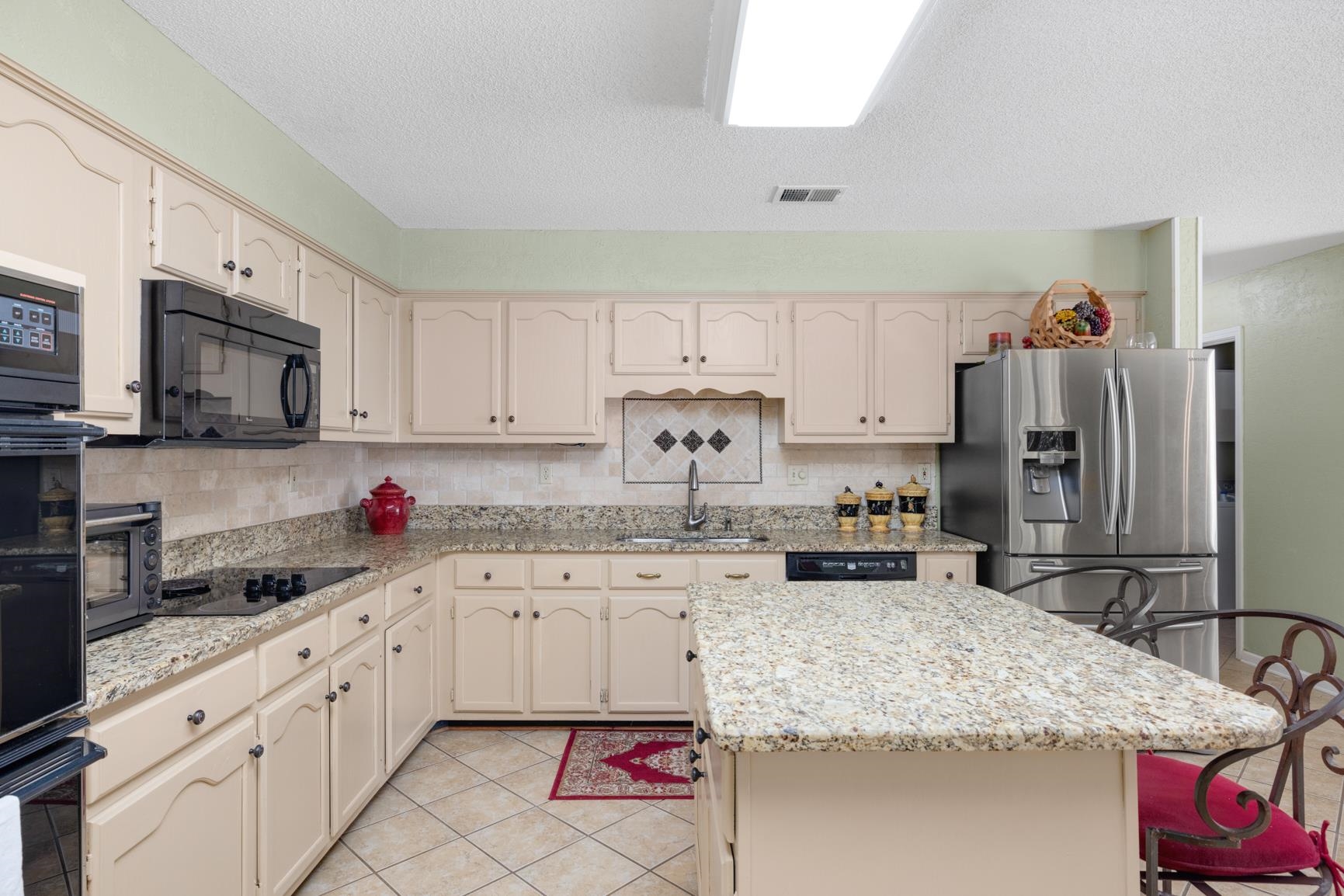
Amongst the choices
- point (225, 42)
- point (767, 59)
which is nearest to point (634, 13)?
point (767, 59)

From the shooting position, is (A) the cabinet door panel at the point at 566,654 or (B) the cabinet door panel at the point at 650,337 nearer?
(A) the cabinet door panel at the point at 566,654

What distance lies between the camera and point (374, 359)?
10.6ft

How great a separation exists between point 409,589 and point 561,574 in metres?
0.69

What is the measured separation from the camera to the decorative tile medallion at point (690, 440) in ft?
12.5

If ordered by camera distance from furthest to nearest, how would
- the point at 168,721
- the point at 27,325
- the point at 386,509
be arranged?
1. the point at 386,509
2. the point at 168,721
3. the point at 27,325

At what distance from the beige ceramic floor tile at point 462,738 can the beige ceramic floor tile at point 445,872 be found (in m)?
0.77

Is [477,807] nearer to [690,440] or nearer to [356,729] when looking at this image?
[356,729]

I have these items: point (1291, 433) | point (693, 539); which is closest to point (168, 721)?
point (693, 539)

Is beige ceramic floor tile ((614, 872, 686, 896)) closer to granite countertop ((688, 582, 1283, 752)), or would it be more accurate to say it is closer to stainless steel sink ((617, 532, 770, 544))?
granite countertop ((688, 582, 1283, 752))

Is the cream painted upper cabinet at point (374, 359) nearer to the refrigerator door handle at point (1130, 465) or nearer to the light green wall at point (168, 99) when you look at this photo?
the light green wall at point (168, 99)

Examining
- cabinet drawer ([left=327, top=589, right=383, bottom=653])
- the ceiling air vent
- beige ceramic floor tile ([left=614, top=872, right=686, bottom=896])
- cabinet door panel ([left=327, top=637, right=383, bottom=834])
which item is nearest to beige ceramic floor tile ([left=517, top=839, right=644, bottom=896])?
beige ceramic floor tile ([left=614, top=872, right=686, bottom=896])

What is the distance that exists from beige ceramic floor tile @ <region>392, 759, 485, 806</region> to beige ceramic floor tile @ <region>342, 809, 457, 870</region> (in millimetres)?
137

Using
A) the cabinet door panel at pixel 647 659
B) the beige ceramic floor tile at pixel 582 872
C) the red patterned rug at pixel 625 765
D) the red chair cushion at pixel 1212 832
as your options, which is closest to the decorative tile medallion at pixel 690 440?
the cabinet door panel at pixel 647 659

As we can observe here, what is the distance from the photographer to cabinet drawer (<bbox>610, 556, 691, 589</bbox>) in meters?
3.23
